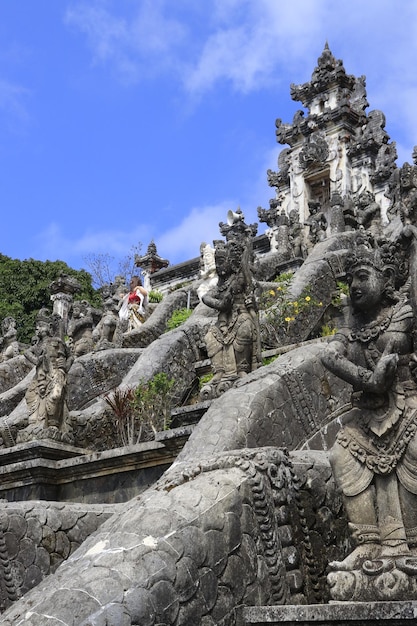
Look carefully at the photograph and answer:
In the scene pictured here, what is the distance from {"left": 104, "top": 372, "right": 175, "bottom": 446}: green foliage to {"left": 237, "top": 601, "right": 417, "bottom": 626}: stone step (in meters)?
5.94

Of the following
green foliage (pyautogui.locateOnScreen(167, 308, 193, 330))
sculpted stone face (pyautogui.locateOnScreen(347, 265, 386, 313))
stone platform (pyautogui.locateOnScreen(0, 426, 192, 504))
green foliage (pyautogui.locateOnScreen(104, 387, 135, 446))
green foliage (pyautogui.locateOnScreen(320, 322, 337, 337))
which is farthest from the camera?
green foliage (pyautogui.locateOnScreen(167, 308, 193, 330))

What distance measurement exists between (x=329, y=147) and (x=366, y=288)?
2220 cm

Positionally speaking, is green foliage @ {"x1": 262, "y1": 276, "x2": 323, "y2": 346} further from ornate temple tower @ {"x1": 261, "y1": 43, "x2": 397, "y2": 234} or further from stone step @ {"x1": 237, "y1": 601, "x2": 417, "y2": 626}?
ornate temple tower @ {"x1": 261, "y1": 43, "x2": 397, "y2": 234}

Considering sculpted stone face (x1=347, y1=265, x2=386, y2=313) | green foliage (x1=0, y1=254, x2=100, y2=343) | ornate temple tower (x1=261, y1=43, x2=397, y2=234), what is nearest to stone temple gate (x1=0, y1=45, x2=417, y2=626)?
sculpted stone face (x1=347, y1=265, x2=386, y2=313)

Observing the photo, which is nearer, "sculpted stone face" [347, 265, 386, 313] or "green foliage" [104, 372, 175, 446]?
"sculpted stone face" [347, 265, 386, 313]

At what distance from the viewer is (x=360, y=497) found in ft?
15.9

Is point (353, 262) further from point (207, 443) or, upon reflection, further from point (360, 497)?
point (207, 443)

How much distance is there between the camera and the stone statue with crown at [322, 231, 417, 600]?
4.52 m

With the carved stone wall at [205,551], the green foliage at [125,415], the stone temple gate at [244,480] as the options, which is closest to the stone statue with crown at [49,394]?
the stone temple gate at [244,480]

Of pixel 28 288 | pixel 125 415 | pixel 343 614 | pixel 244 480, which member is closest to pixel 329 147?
pixel 28 288

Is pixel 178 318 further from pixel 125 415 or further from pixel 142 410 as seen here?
pixel 142 410

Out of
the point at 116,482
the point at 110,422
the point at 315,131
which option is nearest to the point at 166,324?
the point at 110,422

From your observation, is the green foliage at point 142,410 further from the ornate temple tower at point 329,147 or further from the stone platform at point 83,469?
the ornate temple tower at point 329,147

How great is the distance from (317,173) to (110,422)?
1727 cm
